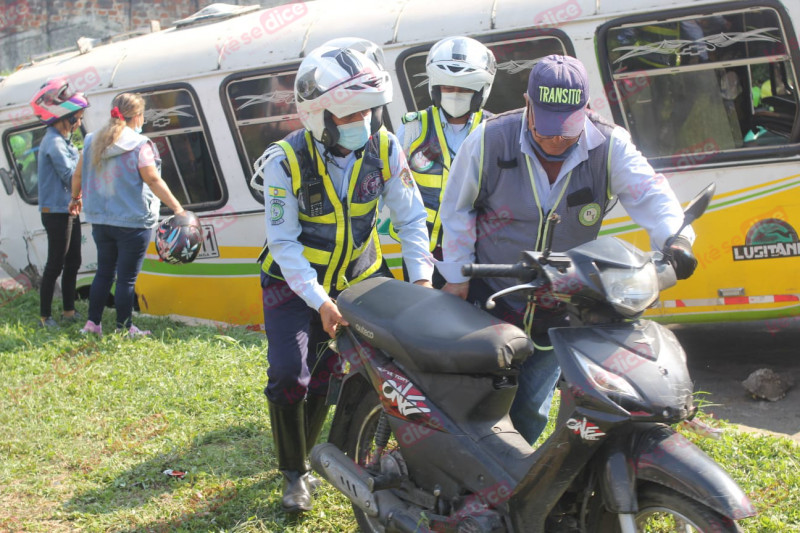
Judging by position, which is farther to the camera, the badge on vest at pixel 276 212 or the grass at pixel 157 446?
the grass at pixel 157 446

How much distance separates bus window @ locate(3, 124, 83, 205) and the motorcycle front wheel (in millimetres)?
7960

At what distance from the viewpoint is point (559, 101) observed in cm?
320

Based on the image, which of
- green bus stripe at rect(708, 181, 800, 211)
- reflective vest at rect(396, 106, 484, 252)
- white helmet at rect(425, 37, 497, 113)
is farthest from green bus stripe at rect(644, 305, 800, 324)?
white helmet at rect(425, 37, 497, 113)

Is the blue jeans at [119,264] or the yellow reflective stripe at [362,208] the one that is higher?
the yellow reflective stripe at [362,208]

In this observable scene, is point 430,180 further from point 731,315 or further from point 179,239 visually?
point 179,239

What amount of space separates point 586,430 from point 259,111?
19.3 ft

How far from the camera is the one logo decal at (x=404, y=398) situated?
333 cm

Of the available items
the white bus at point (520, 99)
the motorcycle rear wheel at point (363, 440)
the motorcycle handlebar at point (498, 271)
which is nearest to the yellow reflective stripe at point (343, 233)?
the motorcycle rear wheel at point (363, 440)

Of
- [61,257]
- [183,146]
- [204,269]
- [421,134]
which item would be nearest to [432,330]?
[421,134]

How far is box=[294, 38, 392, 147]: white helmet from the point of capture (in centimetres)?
366

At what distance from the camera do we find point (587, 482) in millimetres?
2912

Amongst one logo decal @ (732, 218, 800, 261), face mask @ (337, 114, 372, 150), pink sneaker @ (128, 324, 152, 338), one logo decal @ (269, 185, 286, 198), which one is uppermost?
face mask @ (337, 114, 372, 150)

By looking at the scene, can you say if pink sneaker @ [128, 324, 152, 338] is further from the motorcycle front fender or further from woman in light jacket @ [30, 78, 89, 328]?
the motorcycle front fender

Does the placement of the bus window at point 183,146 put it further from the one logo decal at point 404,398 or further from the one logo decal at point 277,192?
the one logo decal at point 404,398
